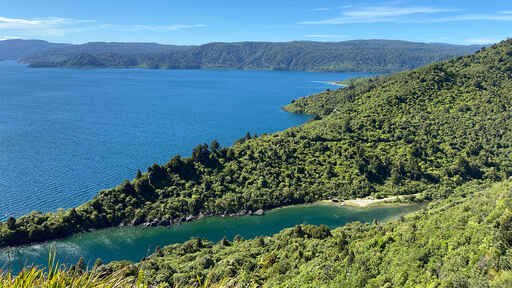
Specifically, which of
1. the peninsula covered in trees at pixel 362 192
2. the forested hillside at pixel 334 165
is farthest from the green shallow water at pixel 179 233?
the peninsula covered in trees at pixel 362 192

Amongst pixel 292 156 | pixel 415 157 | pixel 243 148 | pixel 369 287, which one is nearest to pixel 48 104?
pixel 243 148

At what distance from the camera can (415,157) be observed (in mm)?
80125

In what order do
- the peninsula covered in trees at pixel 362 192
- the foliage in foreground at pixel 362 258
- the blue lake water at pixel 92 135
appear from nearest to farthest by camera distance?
the foliage in foreground at pixel 362 258 → the peninsula covered in trees at pixel 362 192 → the blue lake water at pixel 92 135

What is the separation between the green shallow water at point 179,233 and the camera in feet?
169

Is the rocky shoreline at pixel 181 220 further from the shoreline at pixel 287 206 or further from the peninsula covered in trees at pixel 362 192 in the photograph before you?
the peninsula covered in trees at pixel 362 192

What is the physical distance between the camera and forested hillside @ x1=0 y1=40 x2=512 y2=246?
61.8 m

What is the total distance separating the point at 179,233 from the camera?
5900cm

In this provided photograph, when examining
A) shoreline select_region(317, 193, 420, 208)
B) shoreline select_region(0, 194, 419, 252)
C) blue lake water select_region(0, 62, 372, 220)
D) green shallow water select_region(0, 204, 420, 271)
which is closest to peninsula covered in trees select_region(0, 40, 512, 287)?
shoreline select_region(0, 194, 419, 252)

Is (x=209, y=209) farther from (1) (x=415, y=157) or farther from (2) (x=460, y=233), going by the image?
(1) (x=415, y=157)

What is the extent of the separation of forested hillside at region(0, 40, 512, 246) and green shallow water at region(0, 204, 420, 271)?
2.19 m

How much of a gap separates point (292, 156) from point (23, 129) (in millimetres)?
99420

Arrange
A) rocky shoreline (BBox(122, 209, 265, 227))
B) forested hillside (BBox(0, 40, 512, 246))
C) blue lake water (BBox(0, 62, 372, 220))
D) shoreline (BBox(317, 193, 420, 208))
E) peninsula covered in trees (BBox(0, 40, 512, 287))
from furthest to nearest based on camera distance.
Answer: blue lake water (BBox(0, 62, 372, 220)), shoreline (BBox(317, 193, 420, 208)), forested hillside (BBox(0, 40, 512, 246)), rocky shoreline (BBox(122, 209, 265, 227)), peninsula covered in trees (BBox(0, 40, 512, 287))

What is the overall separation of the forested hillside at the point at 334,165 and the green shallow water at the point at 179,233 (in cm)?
219

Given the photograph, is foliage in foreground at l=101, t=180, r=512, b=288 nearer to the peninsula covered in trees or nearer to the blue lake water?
the peninsula covered in trees
